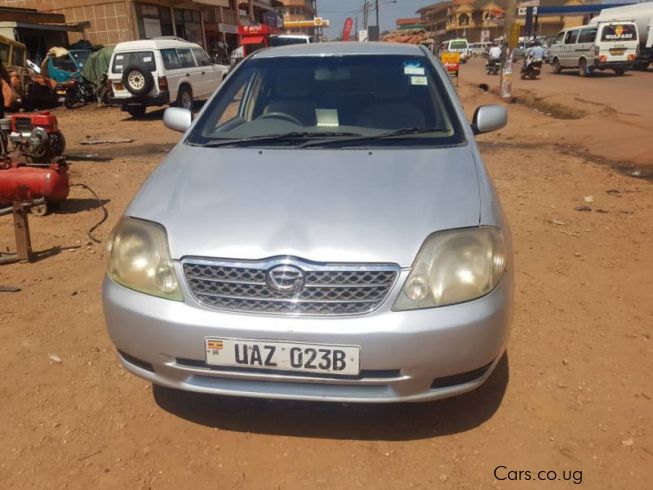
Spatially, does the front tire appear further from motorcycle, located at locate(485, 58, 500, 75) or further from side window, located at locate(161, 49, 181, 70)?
motorcycle, located at locate(485, 58, 500, 75)

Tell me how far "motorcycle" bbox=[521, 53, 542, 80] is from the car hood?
22.1 meters

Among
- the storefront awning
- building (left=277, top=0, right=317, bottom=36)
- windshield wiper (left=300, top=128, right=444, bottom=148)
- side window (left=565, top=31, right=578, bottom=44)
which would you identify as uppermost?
building (left=277, top=0, right=317, bottom=36)

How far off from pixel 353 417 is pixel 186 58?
14.3m

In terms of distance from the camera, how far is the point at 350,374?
6.34 ft

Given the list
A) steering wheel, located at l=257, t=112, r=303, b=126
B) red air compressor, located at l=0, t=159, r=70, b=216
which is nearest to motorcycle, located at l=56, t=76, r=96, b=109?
red air compressor, located at l=0, t=159, r=70, b=216

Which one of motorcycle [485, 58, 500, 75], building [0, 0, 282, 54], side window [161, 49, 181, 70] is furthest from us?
motorcycle [485, 58, 500, 75]

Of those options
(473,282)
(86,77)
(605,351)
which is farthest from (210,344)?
(86,77)

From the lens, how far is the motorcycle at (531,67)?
72.7ft

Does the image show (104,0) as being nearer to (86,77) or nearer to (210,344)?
(86,77)

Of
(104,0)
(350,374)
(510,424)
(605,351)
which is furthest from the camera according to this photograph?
(104,0)

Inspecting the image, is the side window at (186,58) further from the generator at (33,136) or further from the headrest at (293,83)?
the headrest at (293,83)

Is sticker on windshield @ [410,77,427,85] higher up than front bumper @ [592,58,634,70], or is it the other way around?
sticker on windshield @ [410,77,427,85]

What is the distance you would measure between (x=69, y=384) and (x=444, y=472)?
1871mm

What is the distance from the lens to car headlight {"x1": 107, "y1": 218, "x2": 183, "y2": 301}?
207 cm
